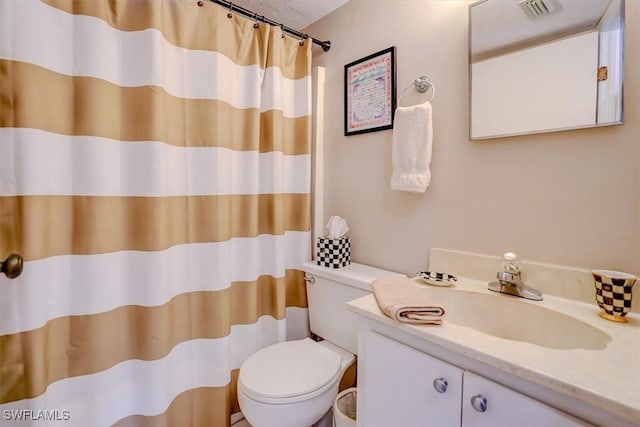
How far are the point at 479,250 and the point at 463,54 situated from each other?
0.76 meters

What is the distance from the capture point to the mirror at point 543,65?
0.80m

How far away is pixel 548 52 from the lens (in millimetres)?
894

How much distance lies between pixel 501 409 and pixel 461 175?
778 mm

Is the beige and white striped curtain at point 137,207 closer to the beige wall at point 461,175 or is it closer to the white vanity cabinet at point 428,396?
the beige wall at point 461,175

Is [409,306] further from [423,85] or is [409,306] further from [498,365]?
[423,85]

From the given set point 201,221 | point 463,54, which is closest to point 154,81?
point 201,221

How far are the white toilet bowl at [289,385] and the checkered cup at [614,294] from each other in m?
0.87

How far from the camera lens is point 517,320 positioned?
87cm

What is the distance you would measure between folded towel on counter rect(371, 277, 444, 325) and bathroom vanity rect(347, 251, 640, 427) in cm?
2

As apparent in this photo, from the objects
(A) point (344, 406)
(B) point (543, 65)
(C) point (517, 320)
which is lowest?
(A) point (344, 406)

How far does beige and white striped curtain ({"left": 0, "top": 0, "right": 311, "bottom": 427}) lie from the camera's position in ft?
2.89

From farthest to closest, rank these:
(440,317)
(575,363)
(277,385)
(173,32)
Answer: (173,32) → (277,385) → (440,317) → (575,363)

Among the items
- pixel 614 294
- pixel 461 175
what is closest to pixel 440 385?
pixel 614 294

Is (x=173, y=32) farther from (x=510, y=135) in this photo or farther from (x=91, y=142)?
(x=510, y=135)
